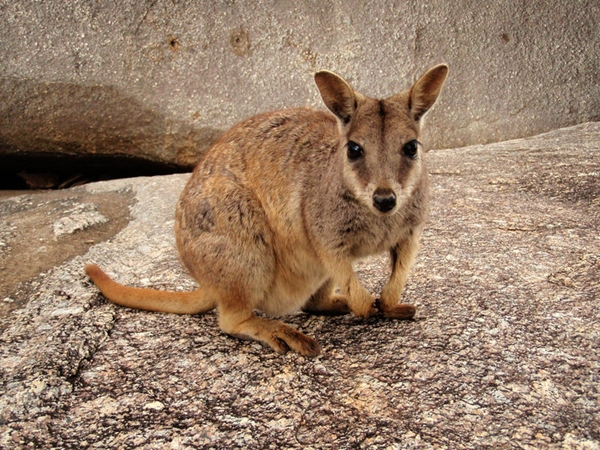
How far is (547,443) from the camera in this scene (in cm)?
196

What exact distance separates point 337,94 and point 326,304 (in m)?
1.07

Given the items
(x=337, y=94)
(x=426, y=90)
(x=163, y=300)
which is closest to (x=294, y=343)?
(x=163, y=300)

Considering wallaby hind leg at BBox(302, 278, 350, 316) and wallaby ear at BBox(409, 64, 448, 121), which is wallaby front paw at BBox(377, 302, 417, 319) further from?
wallaby ear at BBox(409, 64, 448, 121)

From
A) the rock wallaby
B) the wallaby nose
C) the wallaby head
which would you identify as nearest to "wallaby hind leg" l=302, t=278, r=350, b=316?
the rock wallaby

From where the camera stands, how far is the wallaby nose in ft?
7.95

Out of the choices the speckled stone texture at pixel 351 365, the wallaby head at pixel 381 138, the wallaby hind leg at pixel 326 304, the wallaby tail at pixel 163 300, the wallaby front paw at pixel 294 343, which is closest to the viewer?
the speckled stone texture at pixel 351 365

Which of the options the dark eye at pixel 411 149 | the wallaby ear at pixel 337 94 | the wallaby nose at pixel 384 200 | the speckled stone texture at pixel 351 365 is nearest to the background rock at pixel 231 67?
the speckled stone texture at pixel 351 365

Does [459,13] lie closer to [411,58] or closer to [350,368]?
[411,58]

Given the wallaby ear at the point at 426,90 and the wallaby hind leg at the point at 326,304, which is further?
the wallaby hind leg at the point at 326,304

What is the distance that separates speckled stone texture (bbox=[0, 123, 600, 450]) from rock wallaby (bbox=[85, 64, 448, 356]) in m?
0.12

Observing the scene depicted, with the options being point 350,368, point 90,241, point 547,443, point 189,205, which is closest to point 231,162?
point 189,205

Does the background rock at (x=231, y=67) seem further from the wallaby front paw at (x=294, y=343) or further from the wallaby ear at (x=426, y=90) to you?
the wallaby front paw at (x=294, y=343)

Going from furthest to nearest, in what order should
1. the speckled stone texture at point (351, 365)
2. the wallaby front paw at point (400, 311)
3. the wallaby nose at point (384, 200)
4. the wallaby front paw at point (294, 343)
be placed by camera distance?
1. the wallaby front paw at point (400, 311)
2. the wallaby front paw at point (294, 343)
3. the wallaby nose at point (384, 200)
4. the speckled stone texture at point (351, 365)

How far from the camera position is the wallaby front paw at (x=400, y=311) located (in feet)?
9.23
